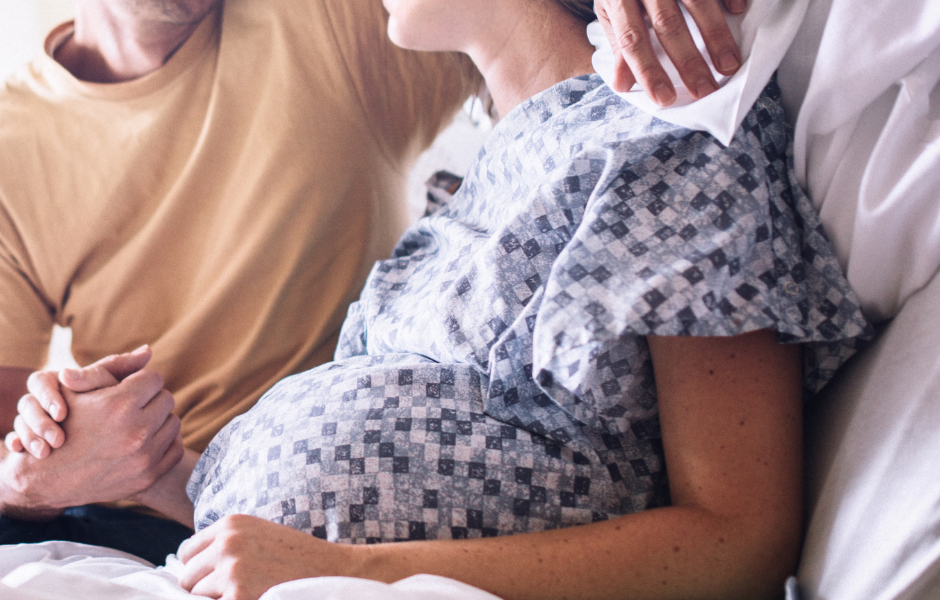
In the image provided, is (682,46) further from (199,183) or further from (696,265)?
(199,183)

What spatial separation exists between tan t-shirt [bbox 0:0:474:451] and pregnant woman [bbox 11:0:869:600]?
1.17ft

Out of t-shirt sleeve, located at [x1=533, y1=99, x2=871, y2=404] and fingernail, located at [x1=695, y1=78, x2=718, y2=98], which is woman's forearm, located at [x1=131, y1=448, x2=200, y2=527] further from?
fingernail, located at [x1=695, y1=78, x2=718, y2=98]

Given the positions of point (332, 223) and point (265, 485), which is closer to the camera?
point (265, 485)

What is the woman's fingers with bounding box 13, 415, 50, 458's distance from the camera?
795mm

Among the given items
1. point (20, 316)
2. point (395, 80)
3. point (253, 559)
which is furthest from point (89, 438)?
point (395, 80)

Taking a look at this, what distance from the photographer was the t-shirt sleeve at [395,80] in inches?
41.1

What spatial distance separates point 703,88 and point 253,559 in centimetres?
57

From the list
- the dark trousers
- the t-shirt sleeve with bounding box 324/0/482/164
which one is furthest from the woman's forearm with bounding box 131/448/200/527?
the t-shirt sleeve with bounding box 324/0/482/164

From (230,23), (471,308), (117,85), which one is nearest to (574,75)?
(471,308)

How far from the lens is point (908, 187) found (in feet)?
1.64

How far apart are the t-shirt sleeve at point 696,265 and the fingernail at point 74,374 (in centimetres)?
64

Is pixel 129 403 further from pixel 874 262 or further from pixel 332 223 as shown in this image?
pixel 874 262

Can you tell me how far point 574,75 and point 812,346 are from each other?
18.4 inches

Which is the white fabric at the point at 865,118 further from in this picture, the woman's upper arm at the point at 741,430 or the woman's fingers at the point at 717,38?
the woman's upper arm at the point at 741,430
